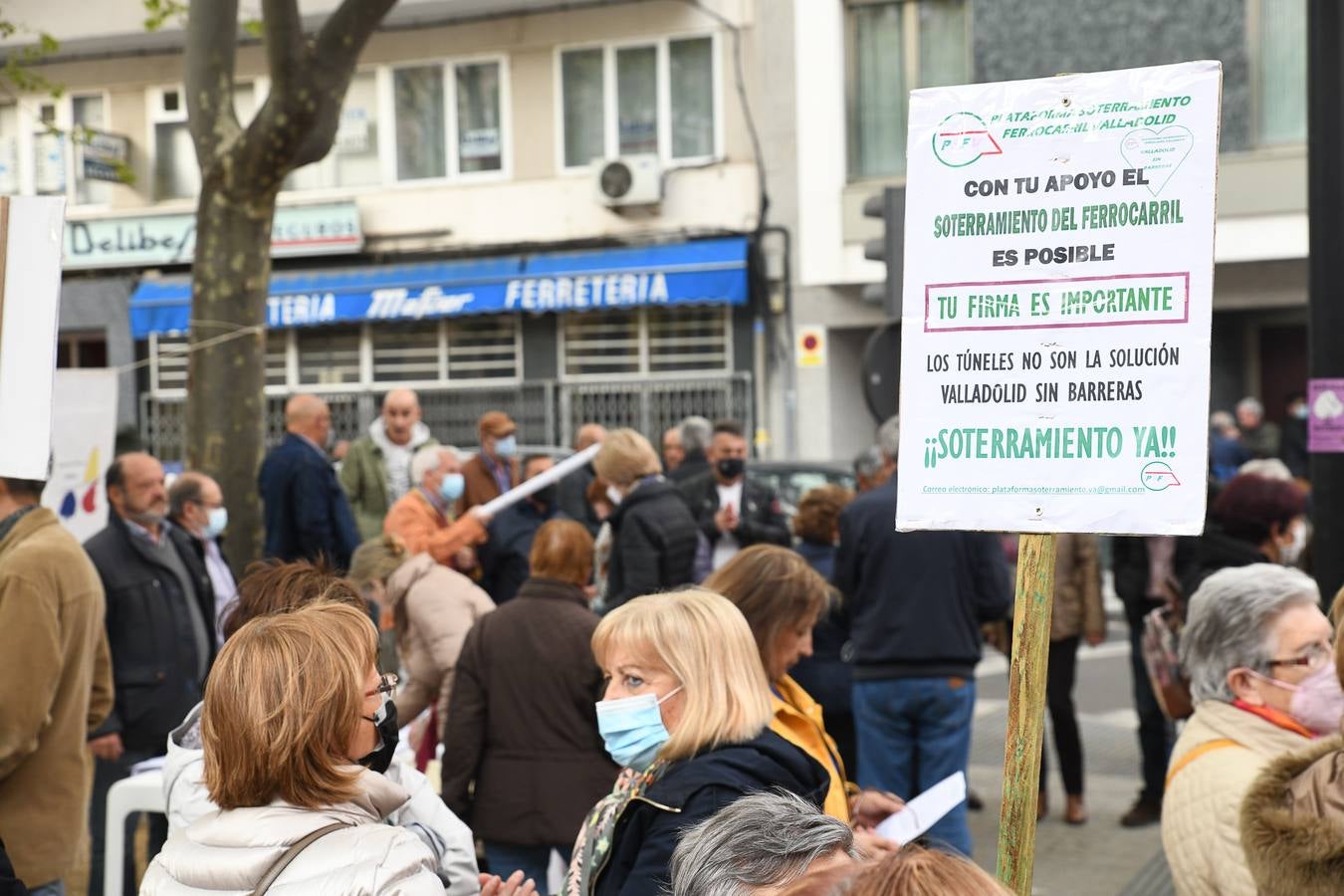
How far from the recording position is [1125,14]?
1756 centimetres

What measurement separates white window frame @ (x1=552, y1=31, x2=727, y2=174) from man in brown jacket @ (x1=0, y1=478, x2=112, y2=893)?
15.5m

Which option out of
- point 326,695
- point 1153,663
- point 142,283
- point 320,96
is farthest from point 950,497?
point 142,283

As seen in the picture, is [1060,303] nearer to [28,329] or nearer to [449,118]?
[28,329]

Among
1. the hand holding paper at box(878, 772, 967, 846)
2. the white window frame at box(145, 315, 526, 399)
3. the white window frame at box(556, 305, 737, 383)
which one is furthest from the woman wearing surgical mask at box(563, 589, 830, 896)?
the white window frame at box(145, 315, 526, 399)

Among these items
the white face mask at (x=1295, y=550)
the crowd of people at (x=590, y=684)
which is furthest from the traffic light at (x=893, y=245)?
the white face mask at (x=1295, y=550)

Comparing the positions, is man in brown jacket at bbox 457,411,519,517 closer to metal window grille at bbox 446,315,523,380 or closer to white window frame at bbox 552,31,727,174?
white window frame at bbox 552,31,727,174

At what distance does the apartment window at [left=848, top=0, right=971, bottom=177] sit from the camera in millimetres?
19062

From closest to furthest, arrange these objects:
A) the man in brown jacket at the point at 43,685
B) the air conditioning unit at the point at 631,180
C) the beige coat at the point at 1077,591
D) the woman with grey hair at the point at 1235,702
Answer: the woman with grey hair at the point at 1235,702 → the man in brown jacket at the point at 43,685 → the beige coat at the point at 1077,591 → the air conditioning unit at the point at 631,180

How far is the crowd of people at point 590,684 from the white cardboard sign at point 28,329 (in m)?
0.66

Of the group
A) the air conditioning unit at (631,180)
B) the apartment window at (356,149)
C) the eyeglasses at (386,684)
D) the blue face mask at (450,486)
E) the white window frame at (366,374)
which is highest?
the apartment window at (356,149)

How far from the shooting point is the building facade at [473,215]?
63.9 ft

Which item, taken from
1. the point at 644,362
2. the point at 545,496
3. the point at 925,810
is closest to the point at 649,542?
the point at 545,496

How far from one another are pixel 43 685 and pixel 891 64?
16.5 m

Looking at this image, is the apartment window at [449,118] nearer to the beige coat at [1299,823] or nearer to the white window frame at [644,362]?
the white window frame at [644,362]
